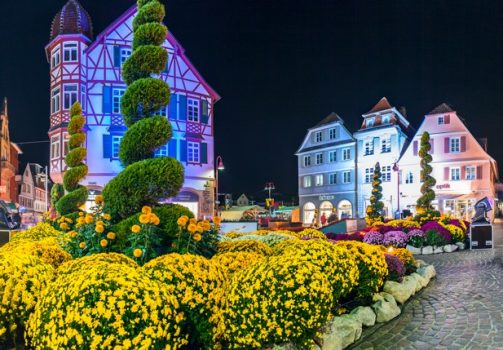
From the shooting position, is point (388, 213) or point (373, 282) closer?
point (373, 282)

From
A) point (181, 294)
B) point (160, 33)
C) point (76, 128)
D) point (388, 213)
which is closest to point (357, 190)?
point (388, 213)

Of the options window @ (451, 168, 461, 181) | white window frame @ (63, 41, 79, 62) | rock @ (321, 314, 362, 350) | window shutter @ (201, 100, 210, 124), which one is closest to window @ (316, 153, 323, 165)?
window @ (451, 168, 461, 181)

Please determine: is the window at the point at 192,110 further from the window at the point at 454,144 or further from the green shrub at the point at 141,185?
the green shrub at the point at 141,185

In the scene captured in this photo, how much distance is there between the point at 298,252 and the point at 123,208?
137 inches

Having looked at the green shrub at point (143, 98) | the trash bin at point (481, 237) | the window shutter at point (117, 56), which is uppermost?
the window shutter at point (117, 56)

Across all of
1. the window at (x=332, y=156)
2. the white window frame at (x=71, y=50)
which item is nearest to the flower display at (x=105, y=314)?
the white window frame at (x=71, y=50)

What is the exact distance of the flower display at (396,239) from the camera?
16844 mm

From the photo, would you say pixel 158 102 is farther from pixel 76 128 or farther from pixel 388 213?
pixel 388 213

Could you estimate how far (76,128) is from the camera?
17.7 m

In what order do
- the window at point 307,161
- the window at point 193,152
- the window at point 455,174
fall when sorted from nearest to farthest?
the window at point 193,152 → the window at point 455,174 → the window at point 307,161

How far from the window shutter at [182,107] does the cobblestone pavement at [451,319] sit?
25.4m

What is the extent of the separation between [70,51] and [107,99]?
4.47 m

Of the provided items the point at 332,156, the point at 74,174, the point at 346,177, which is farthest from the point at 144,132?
the point at 332,156

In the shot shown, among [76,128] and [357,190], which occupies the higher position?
[76,128]
